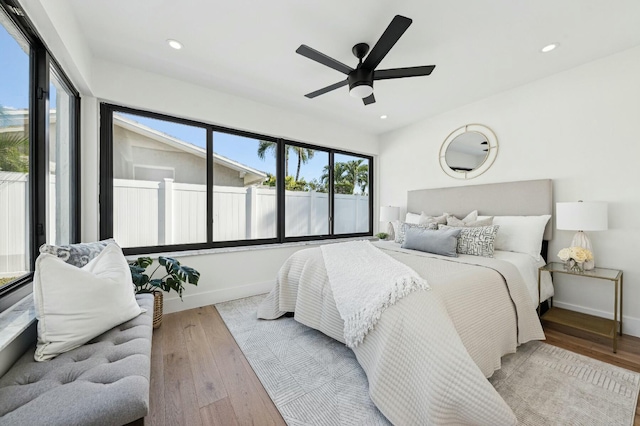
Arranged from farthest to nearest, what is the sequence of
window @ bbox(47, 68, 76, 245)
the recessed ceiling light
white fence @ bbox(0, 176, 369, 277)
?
the recessed ceiling light, window @ bbox(47, 68, 76, 245), white fence @ bbox(0, 176, 369, 277)

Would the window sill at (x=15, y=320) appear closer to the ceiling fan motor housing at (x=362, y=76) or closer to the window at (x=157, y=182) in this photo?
the window at (x=157, y=182)

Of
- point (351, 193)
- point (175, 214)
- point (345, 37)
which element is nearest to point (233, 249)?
point (175, 214)

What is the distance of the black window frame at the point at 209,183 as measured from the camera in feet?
8.39

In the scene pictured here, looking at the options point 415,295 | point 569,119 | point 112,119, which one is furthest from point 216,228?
point 569,119

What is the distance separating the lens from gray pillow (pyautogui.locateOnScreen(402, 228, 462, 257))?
249 centimetres

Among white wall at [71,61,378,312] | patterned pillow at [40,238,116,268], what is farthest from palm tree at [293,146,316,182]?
patterned pillow at [40,238,116,268]

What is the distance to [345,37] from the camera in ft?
6.83

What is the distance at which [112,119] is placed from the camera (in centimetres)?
261

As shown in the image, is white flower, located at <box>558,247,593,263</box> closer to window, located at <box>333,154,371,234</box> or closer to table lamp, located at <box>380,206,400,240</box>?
table lamp, located at <box>380,206,400,240</box>

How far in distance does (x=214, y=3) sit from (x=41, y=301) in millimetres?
2017

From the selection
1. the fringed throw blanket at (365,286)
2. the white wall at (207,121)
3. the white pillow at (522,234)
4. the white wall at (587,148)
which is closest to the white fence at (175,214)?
the white wall at (207,121)

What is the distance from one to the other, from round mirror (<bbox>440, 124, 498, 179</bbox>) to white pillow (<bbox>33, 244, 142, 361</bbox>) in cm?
376

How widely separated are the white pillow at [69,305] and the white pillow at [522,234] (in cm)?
328

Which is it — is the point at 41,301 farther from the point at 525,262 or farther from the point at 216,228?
the point at 525,262
